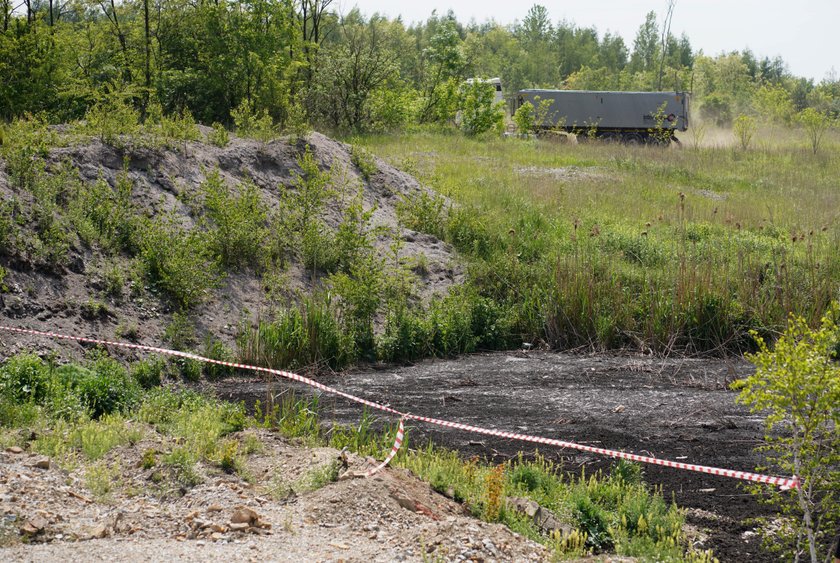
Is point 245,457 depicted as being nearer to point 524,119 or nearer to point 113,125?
point 113,125

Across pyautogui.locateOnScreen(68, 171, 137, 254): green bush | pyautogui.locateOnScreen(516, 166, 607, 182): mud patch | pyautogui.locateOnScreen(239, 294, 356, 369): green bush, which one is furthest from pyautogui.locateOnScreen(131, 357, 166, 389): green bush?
pyautogui.locateOnScreen(516, 166, 607, 182): mud patch

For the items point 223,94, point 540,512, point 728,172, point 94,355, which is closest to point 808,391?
point 540,512

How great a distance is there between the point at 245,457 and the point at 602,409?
14.2 feet

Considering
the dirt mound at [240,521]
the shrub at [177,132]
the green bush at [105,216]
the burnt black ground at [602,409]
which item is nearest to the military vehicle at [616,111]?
the shrub at [177,132]

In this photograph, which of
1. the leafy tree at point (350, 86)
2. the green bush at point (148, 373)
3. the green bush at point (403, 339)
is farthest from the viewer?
the leafy tree at point (350, 86)

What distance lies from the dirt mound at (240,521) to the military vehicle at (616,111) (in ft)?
108

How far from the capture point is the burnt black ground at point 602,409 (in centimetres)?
713

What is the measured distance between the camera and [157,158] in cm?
1501

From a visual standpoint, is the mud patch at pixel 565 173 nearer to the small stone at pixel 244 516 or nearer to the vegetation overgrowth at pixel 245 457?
the vegetation overgrowth at pixel 245 457

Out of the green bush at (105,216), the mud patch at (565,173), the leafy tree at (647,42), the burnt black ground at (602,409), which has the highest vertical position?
the leafy tree at (647,42)

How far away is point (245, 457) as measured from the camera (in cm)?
717

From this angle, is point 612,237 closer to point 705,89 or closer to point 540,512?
point 540,512

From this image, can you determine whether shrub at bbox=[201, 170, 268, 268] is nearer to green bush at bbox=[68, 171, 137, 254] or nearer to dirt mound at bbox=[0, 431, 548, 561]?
green bush at bbox=[68, 171, 137, 254]

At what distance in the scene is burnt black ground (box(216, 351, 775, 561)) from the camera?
713cm
